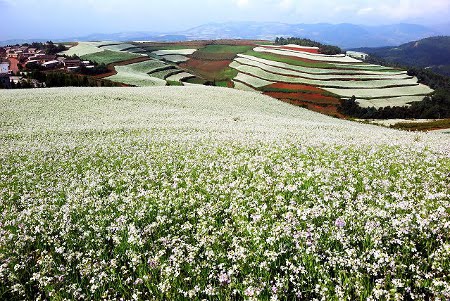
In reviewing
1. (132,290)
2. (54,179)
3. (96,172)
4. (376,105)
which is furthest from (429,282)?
(376,105)

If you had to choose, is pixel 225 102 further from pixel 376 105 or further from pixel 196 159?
pixel 376 105

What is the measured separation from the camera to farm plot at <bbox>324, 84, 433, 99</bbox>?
91.5 m

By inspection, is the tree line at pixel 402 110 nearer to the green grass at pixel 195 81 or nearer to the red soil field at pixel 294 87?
the red soil field at pixel 294 87

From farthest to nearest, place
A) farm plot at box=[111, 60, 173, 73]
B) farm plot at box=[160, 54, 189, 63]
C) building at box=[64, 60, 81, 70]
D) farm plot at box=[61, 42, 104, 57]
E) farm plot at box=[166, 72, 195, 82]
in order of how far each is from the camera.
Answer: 1. farm plot at box=[160, 54, 189, 63]
2. farm plot at box=[61, 42, 104, 57]
3. farm plot at box=[111, 60, 173, 73]
4. farm plot at box=[166, 72, 195, 82]
5. building at box=[64, 60, 81, 70]

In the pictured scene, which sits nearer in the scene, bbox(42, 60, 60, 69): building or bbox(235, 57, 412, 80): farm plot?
bbox(42, 60, 60, 69): building

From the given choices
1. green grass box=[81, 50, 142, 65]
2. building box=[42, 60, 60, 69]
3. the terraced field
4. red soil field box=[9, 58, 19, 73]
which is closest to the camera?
the terraced field

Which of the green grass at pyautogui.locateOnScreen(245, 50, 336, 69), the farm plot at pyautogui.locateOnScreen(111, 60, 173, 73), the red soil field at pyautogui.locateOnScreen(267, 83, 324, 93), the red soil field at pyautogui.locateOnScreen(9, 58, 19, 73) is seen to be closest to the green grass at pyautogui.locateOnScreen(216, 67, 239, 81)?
the farm plot at pyautogui.locateOnScreen(111, 60, 173, 73)

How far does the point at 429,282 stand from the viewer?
5.34 m

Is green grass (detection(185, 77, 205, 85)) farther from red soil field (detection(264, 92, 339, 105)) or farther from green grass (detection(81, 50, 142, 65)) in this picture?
green grass (detection(81, 50, 142, 65))

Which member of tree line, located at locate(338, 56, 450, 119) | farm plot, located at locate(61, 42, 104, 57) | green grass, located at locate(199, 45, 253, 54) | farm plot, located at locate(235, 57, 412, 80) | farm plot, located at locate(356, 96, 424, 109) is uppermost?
green grass, located at locate(199, 45, 253, 54)

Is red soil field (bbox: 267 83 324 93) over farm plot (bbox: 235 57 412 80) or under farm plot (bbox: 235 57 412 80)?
under

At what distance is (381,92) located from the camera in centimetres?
9512

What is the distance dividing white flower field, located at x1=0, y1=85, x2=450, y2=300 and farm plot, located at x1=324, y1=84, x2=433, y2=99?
80.8m

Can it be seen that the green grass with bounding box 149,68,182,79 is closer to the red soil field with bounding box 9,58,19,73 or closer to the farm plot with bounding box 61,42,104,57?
the red soil field with bounding box 9,58,19,73
